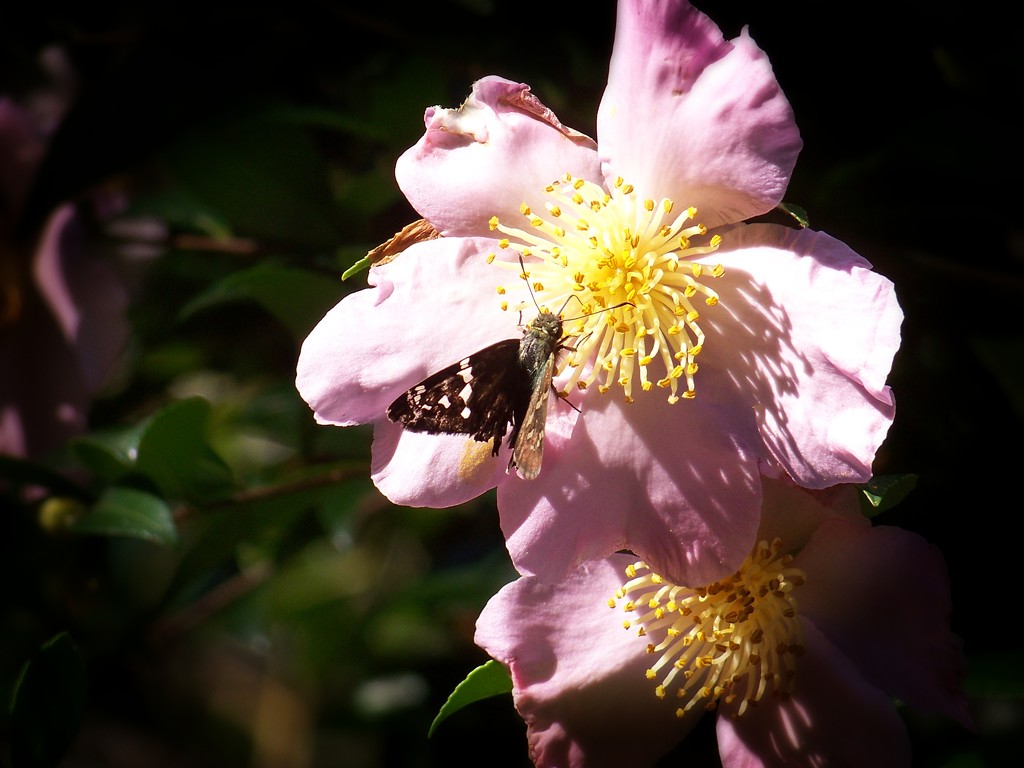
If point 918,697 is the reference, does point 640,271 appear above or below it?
above

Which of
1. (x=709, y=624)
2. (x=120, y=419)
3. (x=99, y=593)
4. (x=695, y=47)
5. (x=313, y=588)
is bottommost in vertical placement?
(x=313, y=588)

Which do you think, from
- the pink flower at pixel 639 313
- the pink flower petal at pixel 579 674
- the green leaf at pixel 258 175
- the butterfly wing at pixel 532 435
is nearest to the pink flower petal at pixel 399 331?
the pink flower at pixel 639 313

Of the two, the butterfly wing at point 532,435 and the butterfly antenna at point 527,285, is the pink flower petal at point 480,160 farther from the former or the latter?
the butterfly wing at point 532,435

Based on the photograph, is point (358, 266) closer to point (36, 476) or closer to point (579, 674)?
point (579, 674)

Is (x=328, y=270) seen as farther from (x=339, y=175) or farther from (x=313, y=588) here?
(x=313, y=588)

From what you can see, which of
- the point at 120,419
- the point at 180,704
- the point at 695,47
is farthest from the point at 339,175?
the point at 180,704

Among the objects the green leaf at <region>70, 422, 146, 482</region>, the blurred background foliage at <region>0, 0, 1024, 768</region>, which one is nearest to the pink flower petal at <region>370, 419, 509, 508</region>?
the blurred background foliage at <region>0, 0, 1024, 768</region>

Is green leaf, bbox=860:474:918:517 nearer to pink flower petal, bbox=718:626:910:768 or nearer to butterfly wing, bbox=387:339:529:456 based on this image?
pink flower petal, bbox=718:626:910:768
